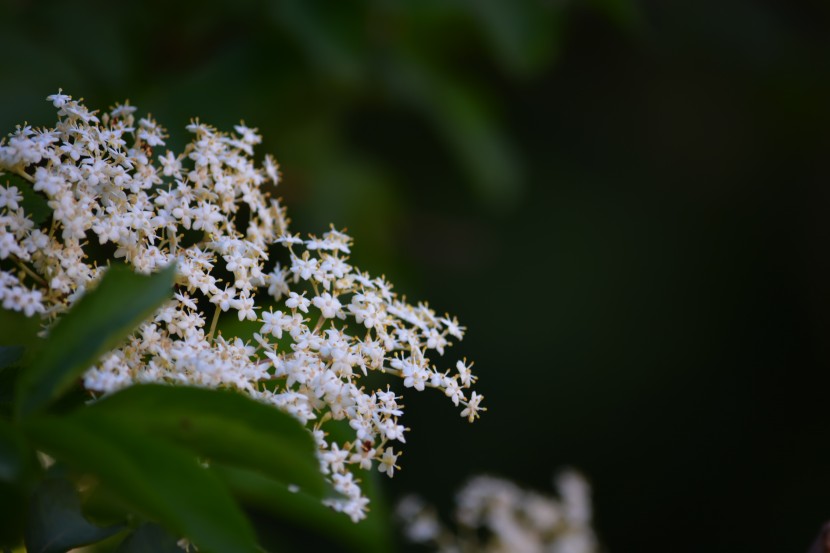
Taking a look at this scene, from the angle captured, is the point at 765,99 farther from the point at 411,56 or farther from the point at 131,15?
the point at 131,15

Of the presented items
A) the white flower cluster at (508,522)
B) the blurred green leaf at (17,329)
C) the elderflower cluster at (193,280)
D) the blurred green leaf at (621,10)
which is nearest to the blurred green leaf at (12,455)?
the elderflower cluster at (193,280)

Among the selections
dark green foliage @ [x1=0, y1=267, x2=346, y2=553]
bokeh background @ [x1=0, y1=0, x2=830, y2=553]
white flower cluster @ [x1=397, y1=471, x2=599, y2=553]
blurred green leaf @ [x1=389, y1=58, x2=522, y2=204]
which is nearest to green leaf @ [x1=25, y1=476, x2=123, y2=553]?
dark green foliage @ [x1=0, y1=267, x2=346, y2=553]

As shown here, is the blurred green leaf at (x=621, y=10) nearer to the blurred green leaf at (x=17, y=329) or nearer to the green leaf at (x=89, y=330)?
the blurred green leaf at (x=17, y=329)

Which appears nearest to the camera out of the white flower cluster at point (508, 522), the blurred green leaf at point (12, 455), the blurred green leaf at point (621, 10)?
the blurred green leaf at point (12, 455)

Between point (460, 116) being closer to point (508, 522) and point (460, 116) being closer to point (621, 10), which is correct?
point (621, 10)

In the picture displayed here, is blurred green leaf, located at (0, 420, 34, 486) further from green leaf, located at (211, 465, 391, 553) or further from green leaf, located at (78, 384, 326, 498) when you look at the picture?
green leaf, located at (211, 465, 391, 553)

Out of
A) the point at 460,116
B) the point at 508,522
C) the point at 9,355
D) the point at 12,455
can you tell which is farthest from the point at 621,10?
Answer: the point at 12,455

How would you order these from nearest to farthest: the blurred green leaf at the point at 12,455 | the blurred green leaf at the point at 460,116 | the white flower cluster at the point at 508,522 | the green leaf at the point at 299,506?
the blurred green leaf at the point at 12,455, the green leaf at the point at 299,506, the white flower cluster at the point at 508,522, the blurred green leaf at the point at 460,116


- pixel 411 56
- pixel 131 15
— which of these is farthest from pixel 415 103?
pixel 131 15
